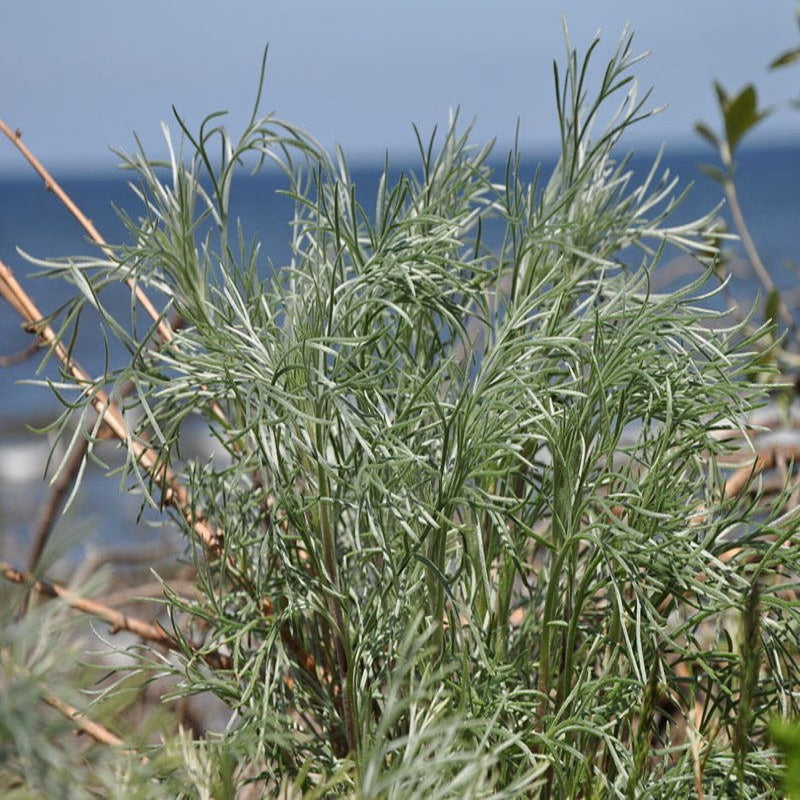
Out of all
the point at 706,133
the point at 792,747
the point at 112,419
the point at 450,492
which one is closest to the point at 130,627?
the point at 112,419

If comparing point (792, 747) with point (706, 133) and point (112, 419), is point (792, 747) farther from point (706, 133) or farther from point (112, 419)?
point (706, 133)

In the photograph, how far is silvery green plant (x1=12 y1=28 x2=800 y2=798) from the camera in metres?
0.62

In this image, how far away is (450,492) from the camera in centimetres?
62

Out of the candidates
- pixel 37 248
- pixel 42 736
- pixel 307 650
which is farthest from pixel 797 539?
pixel 37 248

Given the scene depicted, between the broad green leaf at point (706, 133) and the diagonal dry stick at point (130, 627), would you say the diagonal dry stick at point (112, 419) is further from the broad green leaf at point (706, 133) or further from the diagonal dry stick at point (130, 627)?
the broad green leaf at point (706, 133)

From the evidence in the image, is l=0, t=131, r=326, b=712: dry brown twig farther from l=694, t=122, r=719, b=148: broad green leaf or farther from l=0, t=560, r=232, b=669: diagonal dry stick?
l=694, t=122, r=719, b=148: broad green leaf

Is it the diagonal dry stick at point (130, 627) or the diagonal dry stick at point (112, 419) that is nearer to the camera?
the diagonal dry stick at point (112, 419)

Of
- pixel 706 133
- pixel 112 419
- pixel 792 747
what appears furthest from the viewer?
pixel 706 133

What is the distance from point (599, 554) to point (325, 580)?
153 millimetres

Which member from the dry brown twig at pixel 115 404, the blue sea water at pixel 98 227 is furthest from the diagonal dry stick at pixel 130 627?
the blue sea water at pixel 98 227

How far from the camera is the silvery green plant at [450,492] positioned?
2.02ft

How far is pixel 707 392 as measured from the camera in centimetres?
68

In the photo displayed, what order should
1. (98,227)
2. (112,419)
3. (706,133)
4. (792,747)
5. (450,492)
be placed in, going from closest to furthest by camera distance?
(792,747) < (450,492) < (112,419) < (706,133) < (98,227)

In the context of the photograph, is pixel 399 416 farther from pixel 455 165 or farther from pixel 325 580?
pixel 455 165
